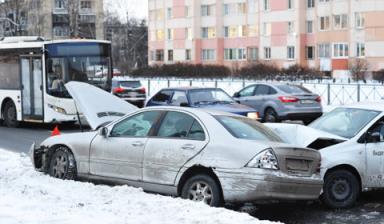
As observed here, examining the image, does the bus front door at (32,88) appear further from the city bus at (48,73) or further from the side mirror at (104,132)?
the side mirror at (104,132)

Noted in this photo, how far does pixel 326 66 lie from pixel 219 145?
193 feet

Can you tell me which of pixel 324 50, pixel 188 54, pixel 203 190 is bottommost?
pixel 203 190

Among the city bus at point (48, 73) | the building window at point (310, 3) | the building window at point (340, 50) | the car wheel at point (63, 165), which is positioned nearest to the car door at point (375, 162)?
the car wheel at point (63, 165)

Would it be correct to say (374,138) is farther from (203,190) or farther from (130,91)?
(130,91)

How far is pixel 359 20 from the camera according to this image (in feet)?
208

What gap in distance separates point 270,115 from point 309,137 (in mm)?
13092

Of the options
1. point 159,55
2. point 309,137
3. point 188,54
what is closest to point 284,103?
point 309,137

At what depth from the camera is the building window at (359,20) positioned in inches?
2484

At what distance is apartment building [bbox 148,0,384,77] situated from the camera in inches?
2485

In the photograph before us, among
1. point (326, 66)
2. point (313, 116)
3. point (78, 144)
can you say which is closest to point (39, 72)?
point (313, 116)

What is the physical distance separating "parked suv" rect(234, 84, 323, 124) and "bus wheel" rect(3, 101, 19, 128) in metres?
7.96

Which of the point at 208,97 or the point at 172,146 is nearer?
the point at 172,146

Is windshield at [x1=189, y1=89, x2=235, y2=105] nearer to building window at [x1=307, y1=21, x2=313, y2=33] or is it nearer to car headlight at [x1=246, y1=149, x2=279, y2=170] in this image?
car headlight at [x1=246, y1=149, x2=279, y2=170]

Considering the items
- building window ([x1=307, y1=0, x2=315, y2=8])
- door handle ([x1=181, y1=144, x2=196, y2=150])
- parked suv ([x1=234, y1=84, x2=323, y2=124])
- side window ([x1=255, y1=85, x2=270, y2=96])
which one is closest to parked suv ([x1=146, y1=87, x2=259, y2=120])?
parked suv ([x1=234, y1=84, x2=323, y2=124])
